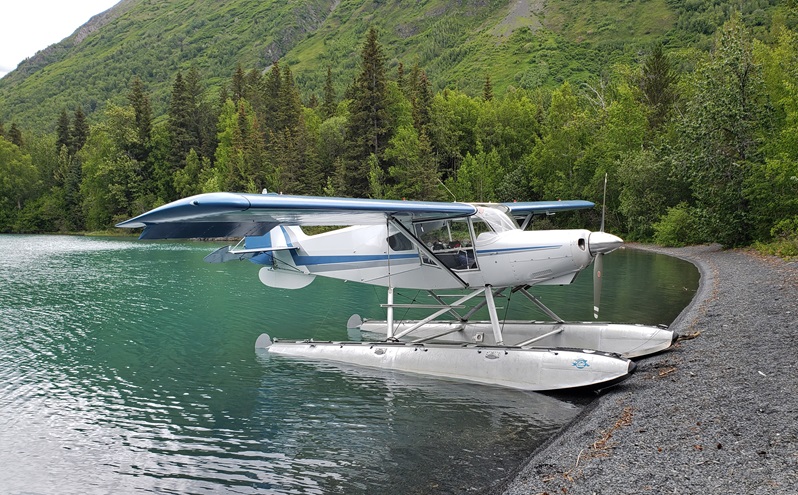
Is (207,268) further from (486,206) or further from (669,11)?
(669,11)

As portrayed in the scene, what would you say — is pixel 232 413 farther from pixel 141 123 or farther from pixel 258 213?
pixel 141 123

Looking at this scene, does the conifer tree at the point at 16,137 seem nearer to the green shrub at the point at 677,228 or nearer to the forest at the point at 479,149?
the forest at the point at 479,149

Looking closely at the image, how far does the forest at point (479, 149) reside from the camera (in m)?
24.8

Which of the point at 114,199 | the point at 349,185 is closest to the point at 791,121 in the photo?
the point at 349,185

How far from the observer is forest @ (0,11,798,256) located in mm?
24797

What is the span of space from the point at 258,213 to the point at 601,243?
5313 millimetres

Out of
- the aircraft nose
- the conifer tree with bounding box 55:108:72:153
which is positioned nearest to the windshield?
the aircraft nose

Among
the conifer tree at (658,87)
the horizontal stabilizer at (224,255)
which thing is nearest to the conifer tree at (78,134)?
the conifer tree at (658,87)

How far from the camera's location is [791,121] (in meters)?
21.2

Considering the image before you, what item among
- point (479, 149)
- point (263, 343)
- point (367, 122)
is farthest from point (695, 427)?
point (479, 149)

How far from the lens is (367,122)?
181 feet

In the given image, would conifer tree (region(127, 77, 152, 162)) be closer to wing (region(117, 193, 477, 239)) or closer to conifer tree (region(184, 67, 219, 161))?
conifer tree (region(184, 67, 219, 161))

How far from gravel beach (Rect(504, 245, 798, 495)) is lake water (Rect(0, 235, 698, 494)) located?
759 millimetres

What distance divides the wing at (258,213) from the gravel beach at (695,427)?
13.4 ft
